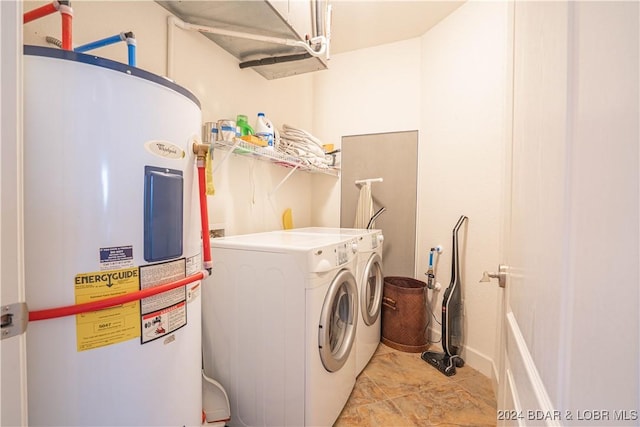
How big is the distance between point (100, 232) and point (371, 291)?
190 cm

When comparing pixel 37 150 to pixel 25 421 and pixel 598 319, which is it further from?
pixel 598 319

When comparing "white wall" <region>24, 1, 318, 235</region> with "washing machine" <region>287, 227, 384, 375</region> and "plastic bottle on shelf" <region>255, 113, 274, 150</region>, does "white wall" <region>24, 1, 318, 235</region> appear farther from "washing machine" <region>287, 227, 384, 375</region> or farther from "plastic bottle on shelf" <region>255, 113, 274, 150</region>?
"washing machine" <region>287, 227, 384, 375</region>

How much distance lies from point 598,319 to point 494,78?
6.95 feet

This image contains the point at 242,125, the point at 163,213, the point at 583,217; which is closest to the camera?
the point at 583,217

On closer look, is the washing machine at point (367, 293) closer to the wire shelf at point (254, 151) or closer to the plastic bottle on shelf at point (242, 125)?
the wire shelf at point (254, 151)

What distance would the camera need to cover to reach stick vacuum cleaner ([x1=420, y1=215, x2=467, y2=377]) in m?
2.01

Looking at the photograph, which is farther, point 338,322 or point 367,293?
point 367,293

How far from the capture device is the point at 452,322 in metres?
2.11

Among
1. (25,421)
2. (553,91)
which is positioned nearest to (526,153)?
(553,91)

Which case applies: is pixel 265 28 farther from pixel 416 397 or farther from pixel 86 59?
pixel 416 397

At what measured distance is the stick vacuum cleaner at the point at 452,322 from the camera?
6.58ft

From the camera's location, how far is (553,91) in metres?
0.41

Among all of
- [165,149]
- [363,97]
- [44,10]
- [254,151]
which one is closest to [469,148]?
[363,97]

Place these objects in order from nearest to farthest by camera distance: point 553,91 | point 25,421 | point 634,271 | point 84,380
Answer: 1. point 634,271
2. point 553,91
3. point 25,421
4. point 84,380
